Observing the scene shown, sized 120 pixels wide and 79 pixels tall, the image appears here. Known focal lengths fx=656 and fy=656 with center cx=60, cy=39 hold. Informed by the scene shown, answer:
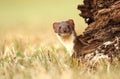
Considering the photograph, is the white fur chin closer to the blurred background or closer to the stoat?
the stoat

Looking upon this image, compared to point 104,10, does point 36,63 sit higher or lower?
lower

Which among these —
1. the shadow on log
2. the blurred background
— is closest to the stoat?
the shadow on log

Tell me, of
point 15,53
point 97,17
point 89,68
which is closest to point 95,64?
point 89,68

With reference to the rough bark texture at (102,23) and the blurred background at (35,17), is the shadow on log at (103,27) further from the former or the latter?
the blurred background at (35,17)

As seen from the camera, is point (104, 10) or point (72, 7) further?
point (72, 7)

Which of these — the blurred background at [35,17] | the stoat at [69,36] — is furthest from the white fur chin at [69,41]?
the blurred background at [35,17]

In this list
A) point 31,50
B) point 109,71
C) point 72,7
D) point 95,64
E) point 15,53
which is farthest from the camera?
point 72,7

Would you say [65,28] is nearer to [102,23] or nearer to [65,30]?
[65,30]

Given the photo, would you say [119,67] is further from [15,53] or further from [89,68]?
[15,53]
